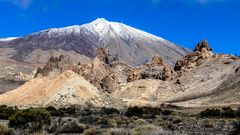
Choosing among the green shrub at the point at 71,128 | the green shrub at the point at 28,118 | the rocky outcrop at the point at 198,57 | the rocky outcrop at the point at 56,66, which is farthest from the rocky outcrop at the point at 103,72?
the green shrub at the point at 71,128

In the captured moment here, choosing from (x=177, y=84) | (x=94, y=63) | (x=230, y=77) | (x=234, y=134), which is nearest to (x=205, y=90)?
(x=230, y=77)

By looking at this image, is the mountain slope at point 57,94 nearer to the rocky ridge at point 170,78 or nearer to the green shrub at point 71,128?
the rocky ridge at point 170,78

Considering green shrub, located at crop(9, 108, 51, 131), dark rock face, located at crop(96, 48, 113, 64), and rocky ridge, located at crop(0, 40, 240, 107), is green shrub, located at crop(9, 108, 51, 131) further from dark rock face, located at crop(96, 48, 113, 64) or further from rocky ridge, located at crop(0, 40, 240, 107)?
dark rock face, located at crop(96, 48, 113, 64)

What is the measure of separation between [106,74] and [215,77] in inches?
1368

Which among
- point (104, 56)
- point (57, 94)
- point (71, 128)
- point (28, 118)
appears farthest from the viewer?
point (104, 56)

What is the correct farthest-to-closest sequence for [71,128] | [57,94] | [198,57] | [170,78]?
[198,57], [170,78], [57,94], [71,128]

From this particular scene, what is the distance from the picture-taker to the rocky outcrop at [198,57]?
475ft

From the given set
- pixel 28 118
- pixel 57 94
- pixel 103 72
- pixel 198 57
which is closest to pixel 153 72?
pixel 198 57

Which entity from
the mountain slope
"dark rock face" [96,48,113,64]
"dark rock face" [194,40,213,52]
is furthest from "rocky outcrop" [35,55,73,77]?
"dark rock face" [194,40,213,52]

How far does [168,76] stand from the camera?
144 m

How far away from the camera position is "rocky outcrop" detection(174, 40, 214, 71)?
14475cm

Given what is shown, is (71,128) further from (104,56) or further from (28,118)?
(104,56)

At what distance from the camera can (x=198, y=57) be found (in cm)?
14750

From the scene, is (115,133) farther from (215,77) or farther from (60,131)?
(215,77)
